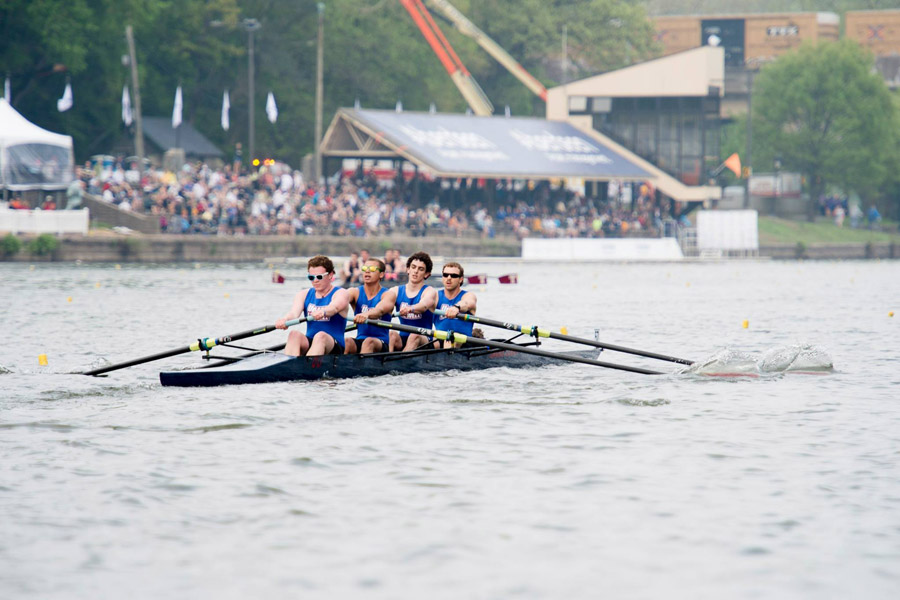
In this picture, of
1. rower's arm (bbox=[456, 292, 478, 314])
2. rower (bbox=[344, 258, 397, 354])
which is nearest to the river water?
rower (bbox=[344, 258, 397, 354])

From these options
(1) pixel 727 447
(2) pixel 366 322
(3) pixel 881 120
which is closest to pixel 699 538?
(1) pixel 727 447

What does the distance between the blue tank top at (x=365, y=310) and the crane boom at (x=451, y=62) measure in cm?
5269

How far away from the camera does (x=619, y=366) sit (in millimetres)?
17062

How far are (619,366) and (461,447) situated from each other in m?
4.75

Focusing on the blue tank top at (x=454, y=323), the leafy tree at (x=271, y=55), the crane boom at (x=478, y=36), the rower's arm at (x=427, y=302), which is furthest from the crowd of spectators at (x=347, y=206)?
the rower's arm at (x=427, y=302)

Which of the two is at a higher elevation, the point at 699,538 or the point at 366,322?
the point at 366,322

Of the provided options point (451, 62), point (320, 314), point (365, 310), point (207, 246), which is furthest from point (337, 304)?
point (451, 62)

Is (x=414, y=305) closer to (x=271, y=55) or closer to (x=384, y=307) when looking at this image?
(x=384, y=307)

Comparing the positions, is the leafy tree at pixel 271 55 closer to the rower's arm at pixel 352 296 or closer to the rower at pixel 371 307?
the rower at pixel 371 307

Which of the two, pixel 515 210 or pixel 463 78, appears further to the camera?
pixel 463 78

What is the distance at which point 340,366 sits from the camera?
1588 cm

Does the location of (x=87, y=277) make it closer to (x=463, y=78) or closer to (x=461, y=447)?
(x=461, y=447)

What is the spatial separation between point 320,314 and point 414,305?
1.70 m

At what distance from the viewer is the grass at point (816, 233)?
230 ft
